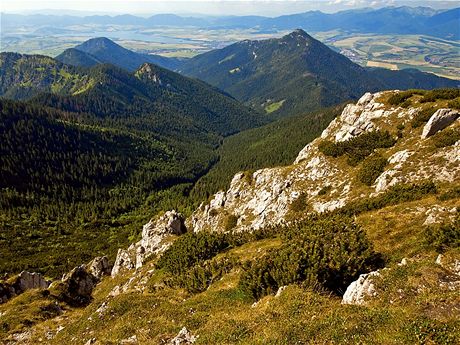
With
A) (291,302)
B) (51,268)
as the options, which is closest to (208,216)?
(51,268)

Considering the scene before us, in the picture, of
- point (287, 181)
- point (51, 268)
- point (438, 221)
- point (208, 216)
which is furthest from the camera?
point (51, 268)

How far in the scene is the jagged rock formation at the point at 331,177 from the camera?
217 ft

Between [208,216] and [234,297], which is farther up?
[234,297]

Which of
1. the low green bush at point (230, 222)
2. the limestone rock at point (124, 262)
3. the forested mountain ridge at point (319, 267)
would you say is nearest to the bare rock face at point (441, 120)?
the forested mountain ridge at point (319, 267)

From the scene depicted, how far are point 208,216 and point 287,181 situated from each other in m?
33.5

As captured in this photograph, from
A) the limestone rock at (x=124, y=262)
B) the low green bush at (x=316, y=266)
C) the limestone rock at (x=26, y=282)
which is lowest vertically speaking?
the limestone rock at (x=124, y=262)

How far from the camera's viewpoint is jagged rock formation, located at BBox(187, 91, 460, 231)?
66.1 meters

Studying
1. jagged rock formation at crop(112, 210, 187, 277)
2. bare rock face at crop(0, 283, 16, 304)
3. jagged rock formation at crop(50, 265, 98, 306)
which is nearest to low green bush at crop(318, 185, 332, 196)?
jagged rock formation at crop(112, 210, 187, 277)

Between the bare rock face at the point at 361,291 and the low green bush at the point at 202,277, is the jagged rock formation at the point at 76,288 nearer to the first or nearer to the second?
the low green bush at the point at 202,277

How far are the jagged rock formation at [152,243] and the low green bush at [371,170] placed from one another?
53.9 m

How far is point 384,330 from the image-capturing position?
21344 millimetres

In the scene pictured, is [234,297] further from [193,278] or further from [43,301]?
[43,301]

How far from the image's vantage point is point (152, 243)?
304 ft

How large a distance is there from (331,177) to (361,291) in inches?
2471
